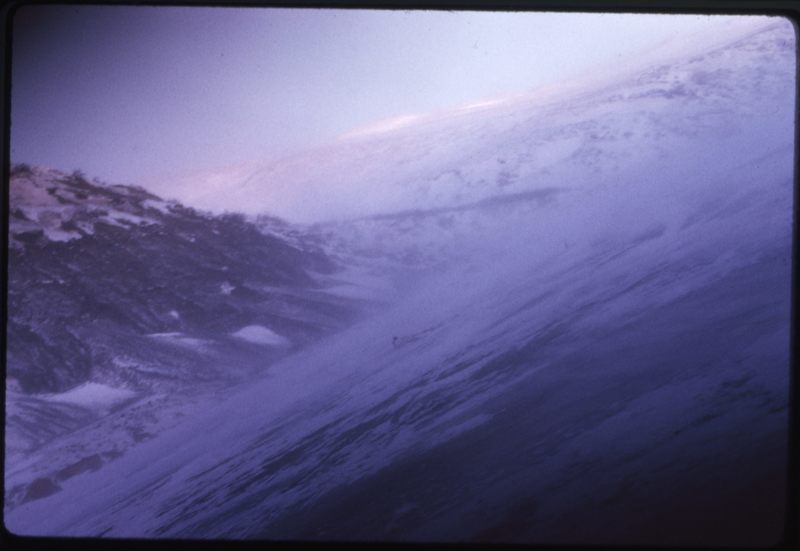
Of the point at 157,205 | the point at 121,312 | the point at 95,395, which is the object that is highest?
the point at 157,205

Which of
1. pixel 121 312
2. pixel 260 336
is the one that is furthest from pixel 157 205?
pixel 260 336

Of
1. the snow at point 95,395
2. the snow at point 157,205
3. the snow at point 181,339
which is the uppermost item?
the snow at point 157,205

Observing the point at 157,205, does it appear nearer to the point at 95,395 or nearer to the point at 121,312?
the point at 121,312

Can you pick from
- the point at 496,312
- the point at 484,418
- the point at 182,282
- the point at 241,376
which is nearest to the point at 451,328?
the point at 496,312

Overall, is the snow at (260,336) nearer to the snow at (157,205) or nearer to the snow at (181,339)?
the snow at (181,339)

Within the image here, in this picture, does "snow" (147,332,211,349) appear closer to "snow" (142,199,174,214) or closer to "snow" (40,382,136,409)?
"snow" (40,382,136,409)

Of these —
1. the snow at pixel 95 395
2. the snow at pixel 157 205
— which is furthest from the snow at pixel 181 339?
the snow at pixel 157 205
